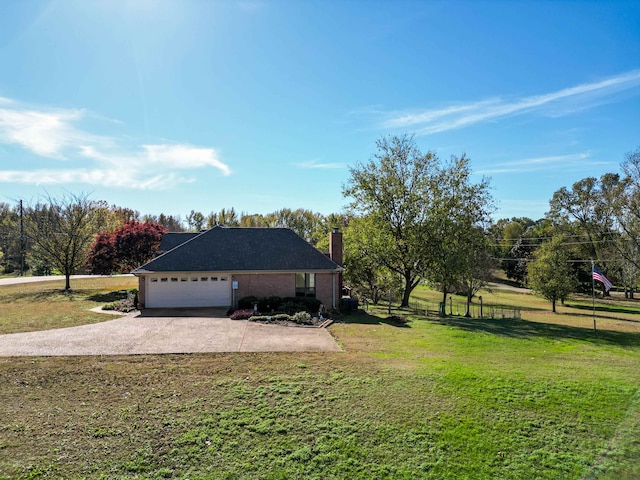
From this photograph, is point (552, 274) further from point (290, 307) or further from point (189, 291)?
point (189, 291)

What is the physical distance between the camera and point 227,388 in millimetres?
9352

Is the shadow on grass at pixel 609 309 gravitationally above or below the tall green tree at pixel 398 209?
below

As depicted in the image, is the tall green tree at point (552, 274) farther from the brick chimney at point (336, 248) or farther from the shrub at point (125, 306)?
the shrub at point (125, 306)

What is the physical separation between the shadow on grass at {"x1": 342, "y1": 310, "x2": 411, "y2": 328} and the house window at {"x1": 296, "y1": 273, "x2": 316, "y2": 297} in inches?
101

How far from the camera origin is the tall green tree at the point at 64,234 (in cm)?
3225

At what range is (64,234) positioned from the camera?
32500mm

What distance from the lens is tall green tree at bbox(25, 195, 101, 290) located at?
106 feet

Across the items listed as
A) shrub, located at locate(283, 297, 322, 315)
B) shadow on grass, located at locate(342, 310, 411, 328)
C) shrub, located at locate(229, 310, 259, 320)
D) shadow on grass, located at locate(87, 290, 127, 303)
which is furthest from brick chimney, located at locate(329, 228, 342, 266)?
shadow on grass, located at locate(87, 290, 127, 303)

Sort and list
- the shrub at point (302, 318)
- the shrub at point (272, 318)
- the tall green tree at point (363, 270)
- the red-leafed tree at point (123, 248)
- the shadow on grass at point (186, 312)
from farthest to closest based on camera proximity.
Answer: the red-leafed tree at point (123, 248) → the tall green tree at point (363, 270) → the shadow on grass at point (186, 312) → the shrub at point (272, 318) → the shrub at point (302, 318)

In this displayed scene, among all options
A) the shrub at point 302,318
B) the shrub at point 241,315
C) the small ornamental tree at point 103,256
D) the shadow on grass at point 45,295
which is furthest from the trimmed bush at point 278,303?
the small ornamental tree at point 103,256

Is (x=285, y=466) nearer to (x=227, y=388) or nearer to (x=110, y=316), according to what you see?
(x=227, y=388)

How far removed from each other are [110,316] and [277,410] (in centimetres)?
1519

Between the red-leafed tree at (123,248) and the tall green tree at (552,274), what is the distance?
33010mm

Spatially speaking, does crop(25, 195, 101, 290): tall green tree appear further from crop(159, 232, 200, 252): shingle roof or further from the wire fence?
the wire fence
